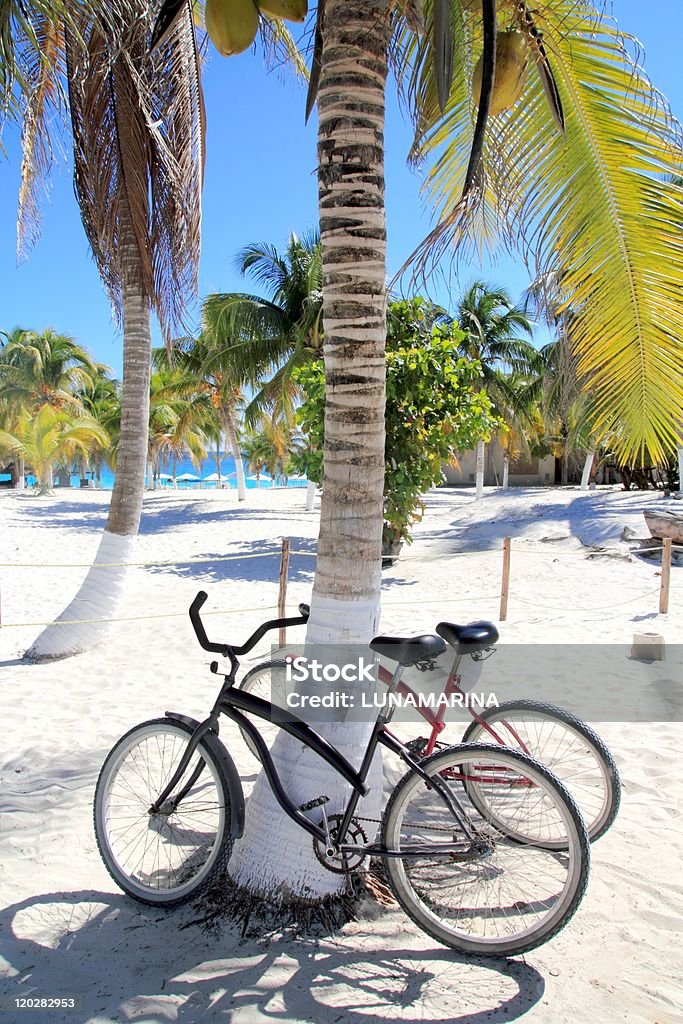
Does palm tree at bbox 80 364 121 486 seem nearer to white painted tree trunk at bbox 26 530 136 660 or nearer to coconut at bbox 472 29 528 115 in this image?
white painted tree trunk at bbox 26 530 136 660

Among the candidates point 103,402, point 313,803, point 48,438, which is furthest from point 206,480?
point 313,803

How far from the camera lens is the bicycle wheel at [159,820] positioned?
2713 mm

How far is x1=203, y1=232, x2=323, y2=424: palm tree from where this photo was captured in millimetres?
19266

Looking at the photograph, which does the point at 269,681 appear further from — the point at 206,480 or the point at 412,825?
the point at 206,480

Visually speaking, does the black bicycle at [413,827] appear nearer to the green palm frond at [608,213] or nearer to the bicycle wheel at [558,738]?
the bicycle wheel at [558,738]

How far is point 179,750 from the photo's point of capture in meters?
2.91

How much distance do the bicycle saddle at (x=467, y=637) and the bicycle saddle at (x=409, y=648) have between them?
0.07 metres

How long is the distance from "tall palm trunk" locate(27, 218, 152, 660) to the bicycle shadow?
14.2 feet

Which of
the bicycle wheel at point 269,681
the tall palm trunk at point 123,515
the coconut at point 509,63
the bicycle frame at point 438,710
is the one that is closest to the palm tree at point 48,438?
the tall palm trunk at point 123,515

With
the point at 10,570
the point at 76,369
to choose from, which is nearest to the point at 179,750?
the point at 10,570

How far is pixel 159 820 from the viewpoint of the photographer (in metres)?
2.96

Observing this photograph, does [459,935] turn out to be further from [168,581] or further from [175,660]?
[168,581]

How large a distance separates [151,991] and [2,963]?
57 centimetres

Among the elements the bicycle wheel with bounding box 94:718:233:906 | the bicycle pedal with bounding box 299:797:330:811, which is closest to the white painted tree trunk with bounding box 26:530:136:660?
the bicycle wheel with bounding box 94:718:233:906
